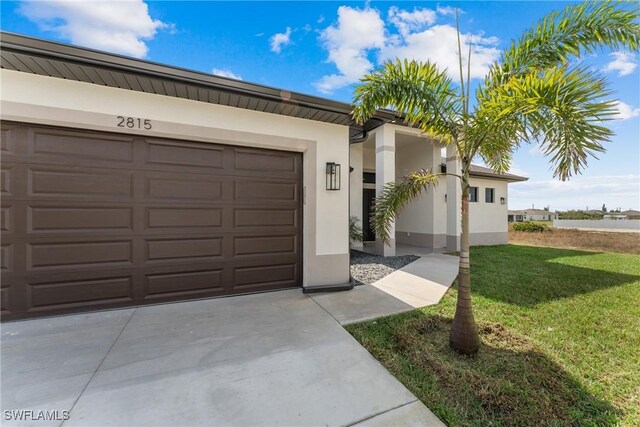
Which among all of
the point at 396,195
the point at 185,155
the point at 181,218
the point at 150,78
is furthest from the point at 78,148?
the point at 396,195

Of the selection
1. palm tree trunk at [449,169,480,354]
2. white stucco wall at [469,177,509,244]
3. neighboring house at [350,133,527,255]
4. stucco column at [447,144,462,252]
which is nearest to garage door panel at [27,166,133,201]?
palm tree trunk at [449,169,480,354]

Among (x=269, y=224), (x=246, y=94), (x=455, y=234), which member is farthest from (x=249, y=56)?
(x=455, y=234)

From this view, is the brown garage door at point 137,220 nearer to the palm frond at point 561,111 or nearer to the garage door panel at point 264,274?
the garage door panel at point 264,274

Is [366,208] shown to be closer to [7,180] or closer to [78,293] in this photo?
[78,293]

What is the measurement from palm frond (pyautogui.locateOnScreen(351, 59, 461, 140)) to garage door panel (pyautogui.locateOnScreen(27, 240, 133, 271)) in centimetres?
450

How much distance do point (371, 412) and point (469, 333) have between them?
1.60m

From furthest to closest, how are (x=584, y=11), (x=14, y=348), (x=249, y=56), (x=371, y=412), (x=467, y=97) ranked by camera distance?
(x=249, y=56) < (x=467, y=97) < (x=14, y=348) < (x=584, y=11) < (x=371, y=412)

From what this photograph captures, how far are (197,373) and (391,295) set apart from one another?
3531 millimetres

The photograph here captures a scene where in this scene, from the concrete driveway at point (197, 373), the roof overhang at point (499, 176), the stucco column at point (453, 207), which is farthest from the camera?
the roof overhang at point (499, 176)

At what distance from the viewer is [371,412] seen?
2.08m

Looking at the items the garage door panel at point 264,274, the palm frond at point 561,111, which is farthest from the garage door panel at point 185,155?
the palm frond at point 561,111

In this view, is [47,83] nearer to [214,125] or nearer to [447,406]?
[214,125]

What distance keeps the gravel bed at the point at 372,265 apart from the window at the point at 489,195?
608 centimetres

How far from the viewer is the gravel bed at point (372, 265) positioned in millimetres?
6105
